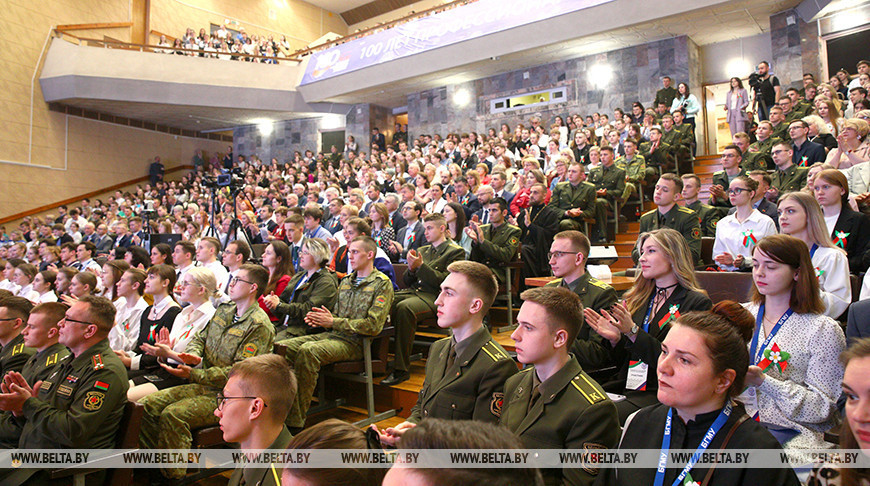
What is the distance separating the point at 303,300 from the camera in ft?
12.9

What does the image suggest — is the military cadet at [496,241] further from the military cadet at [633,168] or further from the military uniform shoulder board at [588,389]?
the military uniform shoulder board at [588,389]

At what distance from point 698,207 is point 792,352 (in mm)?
2843

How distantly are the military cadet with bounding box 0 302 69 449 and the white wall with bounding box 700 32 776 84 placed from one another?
12.2m

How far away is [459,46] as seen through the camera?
1192cm

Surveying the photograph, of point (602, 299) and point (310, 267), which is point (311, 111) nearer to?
point (310, 267)

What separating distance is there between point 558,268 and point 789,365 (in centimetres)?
113

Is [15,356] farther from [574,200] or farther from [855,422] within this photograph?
[574,200]

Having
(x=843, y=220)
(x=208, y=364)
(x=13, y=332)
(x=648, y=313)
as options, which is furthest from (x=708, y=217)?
(x=13, y=332)

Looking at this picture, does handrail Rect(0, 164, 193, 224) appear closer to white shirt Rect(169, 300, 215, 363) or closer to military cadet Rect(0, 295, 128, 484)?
white shirt Rect(169, 300, 215, 363)

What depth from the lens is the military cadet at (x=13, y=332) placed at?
3.11 metres

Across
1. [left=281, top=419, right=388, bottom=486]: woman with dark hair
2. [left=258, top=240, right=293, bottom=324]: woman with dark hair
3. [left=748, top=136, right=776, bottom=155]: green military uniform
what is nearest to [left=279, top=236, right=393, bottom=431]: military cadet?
[left=258, top=240, right=293, bottom=324]: woman with dark hair

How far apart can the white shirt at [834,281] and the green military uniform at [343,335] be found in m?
2.40

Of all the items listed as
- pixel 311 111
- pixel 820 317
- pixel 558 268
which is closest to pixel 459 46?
pixel 311 111

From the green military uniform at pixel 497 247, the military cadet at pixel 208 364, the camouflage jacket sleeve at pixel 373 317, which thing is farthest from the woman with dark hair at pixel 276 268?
the green military uniform at pixel 497 247
